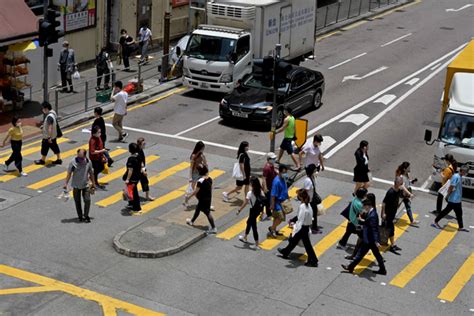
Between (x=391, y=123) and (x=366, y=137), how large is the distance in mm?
2350

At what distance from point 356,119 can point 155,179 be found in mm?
10098

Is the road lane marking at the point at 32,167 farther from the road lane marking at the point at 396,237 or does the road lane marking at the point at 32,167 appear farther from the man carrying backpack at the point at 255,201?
the road lane marking at the point at 396,237

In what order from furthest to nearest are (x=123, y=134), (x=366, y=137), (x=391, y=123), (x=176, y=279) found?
(x=391, y=123) → (x=366, y=137) → (x=123, y=134) → (x=176, y=279)

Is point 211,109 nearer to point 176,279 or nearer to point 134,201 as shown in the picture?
point 134,201

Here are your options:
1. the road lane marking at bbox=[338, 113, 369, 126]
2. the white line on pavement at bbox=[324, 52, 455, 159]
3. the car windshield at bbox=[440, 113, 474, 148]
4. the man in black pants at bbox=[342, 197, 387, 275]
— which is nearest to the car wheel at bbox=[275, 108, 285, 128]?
the road lane marking at bbox=[338, 113, 369, 126]

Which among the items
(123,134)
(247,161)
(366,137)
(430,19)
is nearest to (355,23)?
(430,19)

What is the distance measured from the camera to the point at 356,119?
3184cm

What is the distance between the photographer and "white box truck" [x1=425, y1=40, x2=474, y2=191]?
24188mm

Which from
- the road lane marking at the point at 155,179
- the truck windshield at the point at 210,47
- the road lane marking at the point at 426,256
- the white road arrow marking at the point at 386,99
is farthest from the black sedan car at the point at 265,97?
the road lane marking at the point at 426,256

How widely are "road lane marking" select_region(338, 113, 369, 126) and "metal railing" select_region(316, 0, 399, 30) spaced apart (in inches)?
711

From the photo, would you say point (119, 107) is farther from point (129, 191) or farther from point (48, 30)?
point (129, 191)

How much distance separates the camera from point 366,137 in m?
29.8

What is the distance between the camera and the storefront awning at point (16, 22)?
95.7ft

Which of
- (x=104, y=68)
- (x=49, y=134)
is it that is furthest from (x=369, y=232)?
(x=104, y=68)
